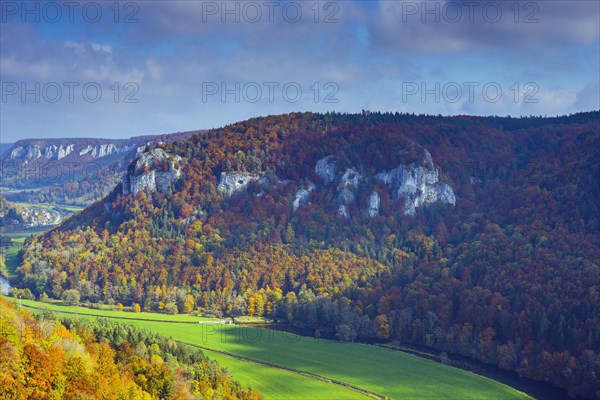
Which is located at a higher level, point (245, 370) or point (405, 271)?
point (405, 271)

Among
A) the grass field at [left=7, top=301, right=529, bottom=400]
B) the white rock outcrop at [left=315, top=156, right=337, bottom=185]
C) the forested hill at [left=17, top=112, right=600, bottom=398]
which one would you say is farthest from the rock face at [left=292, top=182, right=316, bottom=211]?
the grass field at [left=7, top=301, right=529, bottom=400]

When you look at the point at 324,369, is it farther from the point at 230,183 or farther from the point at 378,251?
the point at 230,183

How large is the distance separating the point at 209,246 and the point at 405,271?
5601cm

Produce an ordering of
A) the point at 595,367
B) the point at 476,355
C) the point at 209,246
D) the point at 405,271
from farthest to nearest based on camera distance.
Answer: the point at 209,246, the point at 405,271, the point at 476,355, the point at 595,367

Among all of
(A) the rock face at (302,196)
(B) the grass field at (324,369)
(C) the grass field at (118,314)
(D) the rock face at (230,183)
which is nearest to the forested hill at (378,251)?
(A) the rock face at (302,196)

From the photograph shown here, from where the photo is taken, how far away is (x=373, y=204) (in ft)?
622

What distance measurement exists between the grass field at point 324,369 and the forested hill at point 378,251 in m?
10.2

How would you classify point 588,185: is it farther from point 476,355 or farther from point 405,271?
point 476,355

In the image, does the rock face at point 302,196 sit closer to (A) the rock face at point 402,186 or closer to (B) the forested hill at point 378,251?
(A) the rock face at point 402,186

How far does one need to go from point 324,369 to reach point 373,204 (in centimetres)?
8851

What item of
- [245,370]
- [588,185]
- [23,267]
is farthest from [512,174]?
[23,267]

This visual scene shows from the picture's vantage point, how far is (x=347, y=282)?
157250 mm

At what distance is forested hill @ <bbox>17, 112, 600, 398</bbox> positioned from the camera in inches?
4700

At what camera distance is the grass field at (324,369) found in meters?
96.2
